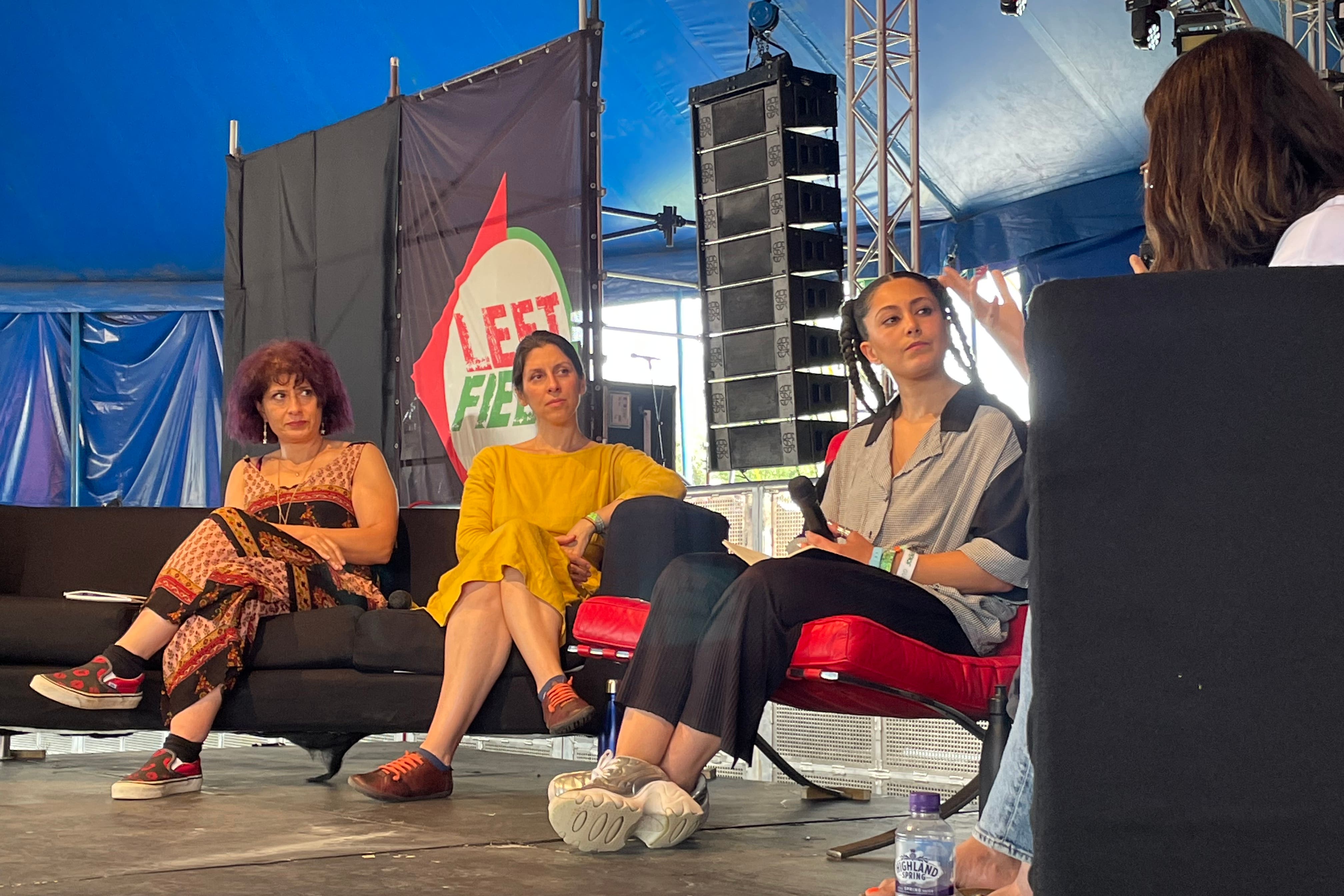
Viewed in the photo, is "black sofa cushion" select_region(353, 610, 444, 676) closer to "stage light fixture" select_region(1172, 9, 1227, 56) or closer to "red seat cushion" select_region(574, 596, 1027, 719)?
"red seat cushion" select_region(574, 596, 1027, 719)

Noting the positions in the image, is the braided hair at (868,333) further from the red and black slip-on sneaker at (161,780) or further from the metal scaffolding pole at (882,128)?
the metal scaffolding pole at (882,128)

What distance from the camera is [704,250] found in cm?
563

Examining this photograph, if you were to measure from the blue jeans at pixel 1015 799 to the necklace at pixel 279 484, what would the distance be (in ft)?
7.36

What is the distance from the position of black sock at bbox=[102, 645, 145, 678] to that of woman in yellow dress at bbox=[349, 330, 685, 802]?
59 centimetres

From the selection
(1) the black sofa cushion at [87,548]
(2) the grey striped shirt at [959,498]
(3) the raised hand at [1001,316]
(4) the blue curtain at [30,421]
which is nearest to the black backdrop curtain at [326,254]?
(1) the black sofa cushion at [87,548]

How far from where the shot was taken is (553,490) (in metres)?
2.97

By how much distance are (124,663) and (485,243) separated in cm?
230

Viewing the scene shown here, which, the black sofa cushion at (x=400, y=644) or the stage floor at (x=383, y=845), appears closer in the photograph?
the stage floor at (x=383, y=845)

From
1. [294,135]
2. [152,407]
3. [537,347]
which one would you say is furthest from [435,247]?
[152,407]

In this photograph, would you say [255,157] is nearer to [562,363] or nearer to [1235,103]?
[562,363]

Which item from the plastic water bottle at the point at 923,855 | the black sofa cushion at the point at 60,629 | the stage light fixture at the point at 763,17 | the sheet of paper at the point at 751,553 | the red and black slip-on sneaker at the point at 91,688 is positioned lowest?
the plastic water bottle at the point at 923,855

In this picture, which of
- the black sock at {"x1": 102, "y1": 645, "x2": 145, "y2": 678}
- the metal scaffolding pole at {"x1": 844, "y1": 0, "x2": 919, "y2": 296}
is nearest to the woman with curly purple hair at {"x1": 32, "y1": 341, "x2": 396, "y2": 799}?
the black sock at {"x1": 102, "y1": 645, "x2": 145, "y2": 678}

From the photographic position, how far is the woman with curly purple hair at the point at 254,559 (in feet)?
8.87

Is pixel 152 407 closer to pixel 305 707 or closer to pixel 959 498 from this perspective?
pixel 305 707
